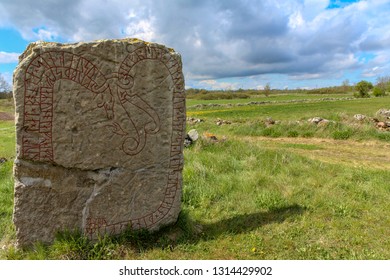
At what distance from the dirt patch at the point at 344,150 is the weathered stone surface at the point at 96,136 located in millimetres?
6240

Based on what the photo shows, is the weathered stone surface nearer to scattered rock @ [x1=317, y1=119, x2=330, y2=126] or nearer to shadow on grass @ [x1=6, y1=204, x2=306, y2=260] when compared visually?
shadow on grass @ [x1=6, y1=204, x2=306, y2=260]

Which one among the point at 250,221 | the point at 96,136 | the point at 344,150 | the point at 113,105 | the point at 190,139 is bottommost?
the point at 250,221

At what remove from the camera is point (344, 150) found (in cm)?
1015

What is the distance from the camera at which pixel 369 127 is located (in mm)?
11836

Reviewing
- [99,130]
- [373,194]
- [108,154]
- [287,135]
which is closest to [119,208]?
[108,154]

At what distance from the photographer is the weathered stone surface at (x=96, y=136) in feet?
11.4

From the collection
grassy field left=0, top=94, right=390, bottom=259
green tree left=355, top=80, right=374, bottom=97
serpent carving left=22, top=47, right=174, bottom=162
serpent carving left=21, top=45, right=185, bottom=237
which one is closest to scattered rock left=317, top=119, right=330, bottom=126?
grassy field left=0, top=94, right=390, bottom=259

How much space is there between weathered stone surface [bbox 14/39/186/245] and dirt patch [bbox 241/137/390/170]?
624 cm

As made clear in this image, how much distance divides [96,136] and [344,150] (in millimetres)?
8923

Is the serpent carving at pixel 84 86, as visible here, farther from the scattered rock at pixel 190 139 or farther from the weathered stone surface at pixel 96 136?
the scattered rock at pixel 190 139

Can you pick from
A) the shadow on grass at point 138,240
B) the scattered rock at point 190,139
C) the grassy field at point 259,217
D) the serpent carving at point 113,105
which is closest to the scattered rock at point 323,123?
the grassy field at point 259,217

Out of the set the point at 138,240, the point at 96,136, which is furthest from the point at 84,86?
the point at 138,240

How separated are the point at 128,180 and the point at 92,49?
1.63 meters

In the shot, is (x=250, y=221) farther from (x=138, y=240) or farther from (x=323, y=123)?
(x=323, y=123)
